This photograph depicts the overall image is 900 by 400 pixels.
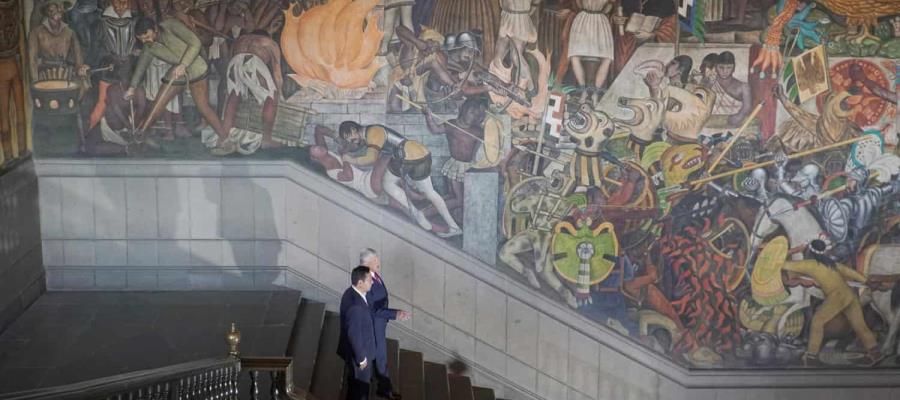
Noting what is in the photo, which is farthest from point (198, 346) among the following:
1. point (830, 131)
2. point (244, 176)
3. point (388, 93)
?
point (830, 131)

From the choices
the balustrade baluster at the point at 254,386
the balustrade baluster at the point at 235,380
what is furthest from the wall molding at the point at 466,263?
the balustrade baluster at the point at 235,380

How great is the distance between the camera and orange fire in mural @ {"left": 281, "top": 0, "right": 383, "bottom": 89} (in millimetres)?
Result: 11773

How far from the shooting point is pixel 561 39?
11.9m

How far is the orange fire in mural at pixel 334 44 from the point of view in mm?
11773

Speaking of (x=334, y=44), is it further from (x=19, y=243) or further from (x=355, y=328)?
(x=355, y=328)

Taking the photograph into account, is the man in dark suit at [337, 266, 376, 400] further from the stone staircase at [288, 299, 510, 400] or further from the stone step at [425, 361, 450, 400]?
the stone step at [425, 361, 450, 400]

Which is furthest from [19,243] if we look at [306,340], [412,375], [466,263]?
[466,263]

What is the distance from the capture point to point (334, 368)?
1054 cm

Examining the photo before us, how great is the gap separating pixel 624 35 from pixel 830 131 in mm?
2470

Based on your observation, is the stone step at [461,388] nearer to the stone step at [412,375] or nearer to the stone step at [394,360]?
the stone step at [412,375]

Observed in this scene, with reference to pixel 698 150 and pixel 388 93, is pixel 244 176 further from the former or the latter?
pixel 698 150

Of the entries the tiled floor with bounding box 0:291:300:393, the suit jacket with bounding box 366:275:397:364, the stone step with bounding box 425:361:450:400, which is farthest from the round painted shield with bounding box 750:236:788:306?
the tiled floor with bounding box 0:291:300:393

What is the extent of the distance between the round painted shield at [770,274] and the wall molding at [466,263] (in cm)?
85

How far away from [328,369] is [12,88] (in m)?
4.21
